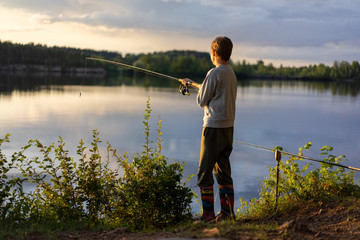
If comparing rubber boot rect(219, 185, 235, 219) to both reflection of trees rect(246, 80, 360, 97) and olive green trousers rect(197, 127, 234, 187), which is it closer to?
olive green trousers rect(197, 127, 234, 187)

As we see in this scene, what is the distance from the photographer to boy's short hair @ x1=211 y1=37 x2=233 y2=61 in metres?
4.21

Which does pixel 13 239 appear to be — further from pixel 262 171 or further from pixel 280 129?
pixel 280 129

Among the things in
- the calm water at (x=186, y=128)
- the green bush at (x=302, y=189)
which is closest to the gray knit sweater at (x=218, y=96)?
the green bush at (x=302, y=189)

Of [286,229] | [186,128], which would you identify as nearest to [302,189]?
[286,229]

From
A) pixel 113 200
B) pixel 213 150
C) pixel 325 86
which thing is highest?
pixel 325 86

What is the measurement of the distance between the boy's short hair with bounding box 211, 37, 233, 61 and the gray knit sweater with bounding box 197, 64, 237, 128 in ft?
0.41

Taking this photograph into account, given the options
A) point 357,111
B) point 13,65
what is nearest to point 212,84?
point 357,111

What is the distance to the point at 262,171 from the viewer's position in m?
12.8

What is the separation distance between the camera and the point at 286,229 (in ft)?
11.6

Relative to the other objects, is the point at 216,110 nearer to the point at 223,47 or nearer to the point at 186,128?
the point at 223,47

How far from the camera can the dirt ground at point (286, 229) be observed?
11.3 ft

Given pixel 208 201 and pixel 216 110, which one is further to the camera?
pixel 208 201

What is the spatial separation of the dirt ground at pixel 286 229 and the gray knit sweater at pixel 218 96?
1084 millimetres

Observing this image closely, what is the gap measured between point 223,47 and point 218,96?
1.74 ft
